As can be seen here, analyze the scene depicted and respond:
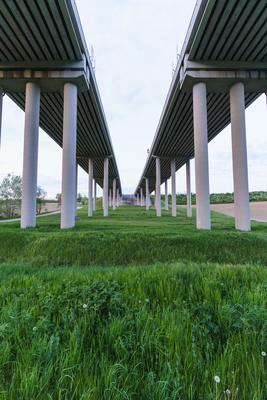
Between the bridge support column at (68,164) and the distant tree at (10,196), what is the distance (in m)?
18.0

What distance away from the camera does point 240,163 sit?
9.91 metres

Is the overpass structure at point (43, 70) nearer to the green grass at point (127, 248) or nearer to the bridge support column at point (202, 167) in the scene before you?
the green grass at point (127, 248)

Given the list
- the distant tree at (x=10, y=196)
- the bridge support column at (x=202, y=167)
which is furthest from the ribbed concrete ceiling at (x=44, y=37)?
the distant tree at (x=10, y=196)

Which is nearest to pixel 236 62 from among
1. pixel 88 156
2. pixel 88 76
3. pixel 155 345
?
pixel 88 76

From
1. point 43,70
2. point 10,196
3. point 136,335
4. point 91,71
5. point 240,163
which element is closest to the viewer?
point 136,335

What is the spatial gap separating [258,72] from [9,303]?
12561 mm

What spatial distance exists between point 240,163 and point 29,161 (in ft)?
32.2

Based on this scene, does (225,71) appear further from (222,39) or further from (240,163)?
(240,163)

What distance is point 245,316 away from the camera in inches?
91.0

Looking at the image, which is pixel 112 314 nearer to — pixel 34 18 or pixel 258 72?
pixel 34 18

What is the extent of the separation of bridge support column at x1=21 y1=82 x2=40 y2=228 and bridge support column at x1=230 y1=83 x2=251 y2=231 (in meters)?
9.45

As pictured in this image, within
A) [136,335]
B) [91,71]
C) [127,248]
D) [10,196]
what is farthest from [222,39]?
[10,196]

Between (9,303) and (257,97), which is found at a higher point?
(257,97)

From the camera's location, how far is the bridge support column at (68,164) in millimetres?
10016
